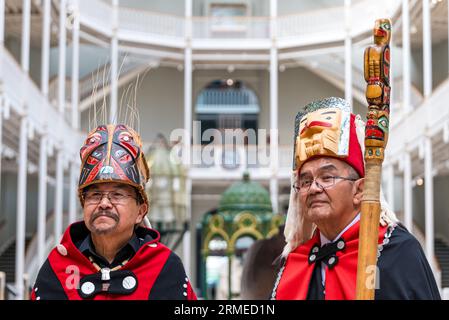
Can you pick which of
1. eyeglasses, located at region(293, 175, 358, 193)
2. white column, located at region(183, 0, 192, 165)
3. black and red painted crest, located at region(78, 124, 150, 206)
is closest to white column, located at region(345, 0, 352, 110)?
white column, located at region(183, 0, 192, 165)

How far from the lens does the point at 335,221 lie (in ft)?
13.7

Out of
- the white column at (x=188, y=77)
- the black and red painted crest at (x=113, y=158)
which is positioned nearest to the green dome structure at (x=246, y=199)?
the white column at (x=188, y=77)

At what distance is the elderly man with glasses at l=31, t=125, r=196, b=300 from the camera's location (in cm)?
441

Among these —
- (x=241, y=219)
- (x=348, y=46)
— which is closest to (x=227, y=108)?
(x=348, y=46)

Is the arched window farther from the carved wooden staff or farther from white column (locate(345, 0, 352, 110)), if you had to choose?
the carved wooden staff

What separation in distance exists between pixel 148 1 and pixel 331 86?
7281 millimetres

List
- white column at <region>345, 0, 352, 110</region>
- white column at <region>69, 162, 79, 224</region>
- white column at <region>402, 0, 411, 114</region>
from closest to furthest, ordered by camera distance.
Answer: white column at <region>402, 0, 411, 114</region>
white column at <region>69, 162, 79, 224</region>
white column at <region>345, 0, 352, 110</region>

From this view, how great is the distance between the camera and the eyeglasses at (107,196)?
178 inches

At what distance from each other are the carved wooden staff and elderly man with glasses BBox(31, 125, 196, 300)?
139 cm

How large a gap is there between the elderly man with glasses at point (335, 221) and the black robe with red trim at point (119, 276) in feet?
1.55

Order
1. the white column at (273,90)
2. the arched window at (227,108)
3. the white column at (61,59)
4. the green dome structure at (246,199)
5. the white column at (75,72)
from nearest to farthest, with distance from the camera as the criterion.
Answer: the green dome structure at (246,199) < the white column at (61,59) < the white column at (75,72) < the white column at (273,90) < the arched window at (227,108)

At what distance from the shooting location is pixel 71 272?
4.48 m

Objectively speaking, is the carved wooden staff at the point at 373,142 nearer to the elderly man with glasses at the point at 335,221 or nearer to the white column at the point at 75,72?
the elderly man with glasses at the point at 335,221
